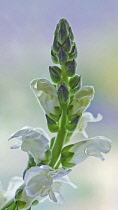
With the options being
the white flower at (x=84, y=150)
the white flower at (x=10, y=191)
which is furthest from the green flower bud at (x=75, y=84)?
the white flower at (x=10, y=191)

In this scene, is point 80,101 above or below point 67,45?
below

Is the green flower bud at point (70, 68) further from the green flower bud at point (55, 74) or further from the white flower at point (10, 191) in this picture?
the white flower at point (10, 191)

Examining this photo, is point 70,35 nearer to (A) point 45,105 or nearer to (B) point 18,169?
(A) point 45,105

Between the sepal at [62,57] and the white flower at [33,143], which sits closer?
the white flower at [33,143]

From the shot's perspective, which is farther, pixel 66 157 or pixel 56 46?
pixel 56 46

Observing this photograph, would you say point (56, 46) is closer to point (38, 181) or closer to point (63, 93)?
point (63, 93)

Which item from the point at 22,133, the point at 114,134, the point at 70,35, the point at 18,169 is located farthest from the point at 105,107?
the point at 22,133

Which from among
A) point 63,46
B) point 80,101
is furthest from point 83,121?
point 63,46
